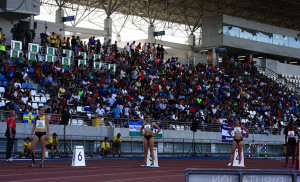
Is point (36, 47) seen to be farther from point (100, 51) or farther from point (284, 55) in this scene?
point (284, 55)

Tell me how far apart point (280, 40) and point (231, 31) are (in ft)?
25.0

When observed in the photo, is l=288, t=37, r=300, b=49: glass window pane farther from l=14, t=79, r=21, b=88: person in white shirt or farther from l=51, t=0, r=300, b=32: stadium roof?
l=14, t=79, r=21, b=88: person in white shirt

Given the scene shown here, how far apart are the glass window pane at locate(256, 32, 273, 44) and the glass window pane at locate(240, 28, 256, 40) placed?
651 millimetres

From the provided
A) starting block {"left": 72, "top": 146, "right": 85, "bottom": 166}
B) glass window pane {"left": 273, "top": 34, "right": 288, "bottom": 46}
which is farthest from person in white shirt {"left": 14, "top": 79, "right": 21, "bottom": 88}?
glass window pane {"left": 273, "top": 34, "right": 288, "bottom": 46}

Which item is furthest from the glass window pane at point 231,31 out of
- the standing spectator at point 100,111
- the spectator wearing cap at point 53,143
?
the spectator wearing cap at point 53,143

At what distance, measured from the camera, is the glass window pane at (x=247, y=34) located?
1883 inches

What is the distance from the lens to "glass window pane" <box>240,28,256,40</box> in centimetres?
4784

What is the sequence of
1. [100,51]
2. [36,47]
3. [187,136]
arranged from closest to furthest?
[36,47], [187,136], [100,51]

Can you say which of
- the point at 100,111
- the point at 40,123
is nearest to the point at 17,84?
the point at 100,111

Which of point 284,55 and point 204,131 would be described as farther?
point 284,55

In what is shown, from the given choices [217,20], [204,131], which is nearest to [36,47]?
[204,131]

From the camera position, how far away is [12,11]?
27641 mm

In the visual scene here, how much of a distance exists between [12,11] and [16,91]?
6.94 meters

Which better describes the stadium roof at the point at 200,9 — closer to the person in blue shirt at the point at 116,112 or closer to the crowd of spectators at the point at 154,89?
the crowd of spectators at the point at 154,89
